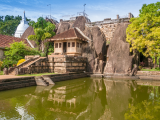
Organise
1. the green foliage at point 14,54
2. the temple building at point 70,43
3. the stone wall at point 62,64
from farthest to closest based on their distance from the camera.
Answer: the temple building at point 70,43, the green foliage at point 14,54, the stone wall at point 62,64

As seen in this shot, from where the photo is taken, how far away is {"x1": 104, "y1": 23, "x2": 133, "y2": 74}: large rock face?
20375mm

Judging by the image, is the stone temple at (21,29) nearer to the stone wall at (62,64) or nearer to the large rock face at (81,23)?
the large rock face at (81,23)

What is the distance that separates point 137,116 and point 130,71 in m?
15.0

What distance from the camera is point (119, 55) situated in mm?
21516

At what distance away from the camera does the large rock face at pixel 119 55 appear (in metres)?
20.4

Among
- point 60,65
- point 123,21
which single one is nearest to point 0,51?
point 60,65

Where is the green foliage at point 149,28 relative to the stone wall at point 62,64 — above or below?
above

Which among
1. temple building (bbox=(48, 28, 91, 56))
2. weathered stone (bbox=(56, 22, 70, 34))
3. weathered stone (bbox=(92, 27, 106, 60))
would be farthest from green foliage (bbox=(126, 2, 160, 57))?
weathered stone (bbox=(56, 22, 70, 34))

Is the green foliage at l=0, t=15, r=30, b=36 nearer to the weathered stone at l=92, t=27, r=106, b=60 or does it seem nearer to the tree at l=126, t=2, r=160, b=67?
the weathered stone at l=92, t=27, r=106, b=60

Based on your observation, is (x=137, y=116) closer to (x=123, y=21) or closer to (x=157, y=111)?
(x=157, y=111)

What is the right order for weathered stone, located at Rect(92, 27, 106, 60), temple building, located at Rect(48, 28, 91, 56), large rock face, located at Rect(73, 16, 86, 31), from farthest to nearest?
1. large rock face, located at Rect(73, 16, 86, 31)
2. weathered stone, located at Rect(92, 27, 106, 60)
3. temple building, located at Rect(48, 28, 91, 56)

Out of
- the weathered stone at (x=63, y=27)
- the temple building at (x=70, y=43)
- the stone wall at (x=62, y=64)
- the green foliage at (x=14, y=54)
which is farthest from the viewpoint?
the weathered stone at (x=63, y=27)

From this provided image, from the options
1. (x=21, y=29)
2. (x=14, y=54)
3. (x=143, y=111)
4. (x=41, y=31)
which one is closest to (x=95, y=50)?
(x=41, y=31)

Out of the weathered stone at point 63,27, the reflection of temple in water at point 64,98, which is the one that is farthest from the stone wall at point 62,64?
the weathered stone at point 63,27
